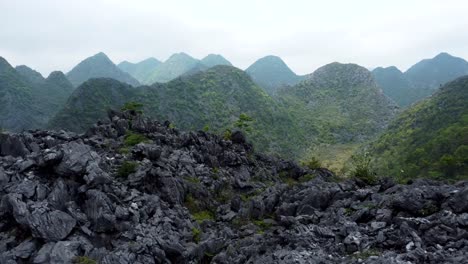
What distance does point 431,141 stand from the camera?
262 ft

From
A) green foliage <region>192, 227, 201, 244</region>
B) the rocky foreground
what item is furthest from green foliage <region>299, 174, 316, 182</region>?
green foliage <region>192, 227, 201, 244</region>

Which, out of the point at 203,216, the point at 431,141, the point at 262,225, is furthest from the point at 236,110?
the point at 262,225

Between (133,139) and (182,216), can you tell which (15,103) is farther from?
(182,216)

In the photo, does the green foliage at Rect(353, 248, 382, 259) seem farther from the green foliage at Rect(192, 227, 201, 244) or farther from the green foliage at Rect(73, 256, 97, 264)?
the green foliage at Rect(73, 256, 97, 264)

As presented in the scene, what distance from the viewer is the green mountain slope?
63875 millimetres

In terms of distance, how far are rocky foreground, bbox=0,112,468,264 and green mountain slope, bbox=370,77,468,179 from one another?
3819 cm

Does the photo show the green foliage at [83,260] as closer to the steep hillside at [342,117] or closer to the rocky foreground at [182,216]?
the rocky foreground at [182,216]

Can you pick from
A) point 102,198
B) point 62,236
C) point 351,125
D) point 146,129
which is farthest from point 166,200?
point 351,125

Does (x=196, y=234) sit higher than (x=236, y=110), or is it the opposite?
(x=236, y=110)

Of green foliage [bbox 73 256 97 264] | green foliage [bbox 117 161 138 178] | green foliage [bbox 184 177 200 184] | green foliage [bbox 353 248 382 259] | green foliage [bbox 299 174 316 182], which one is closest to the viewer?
green foliage [bbox 73 256 97 264]

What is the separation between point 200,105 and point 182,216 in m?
115

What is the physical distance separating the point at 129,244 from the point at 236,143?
1192 inches

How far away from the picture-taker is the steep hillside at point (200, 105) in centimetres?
11410

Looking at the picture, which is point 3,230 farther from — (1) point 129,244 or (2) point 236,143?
(2) point 236,143
